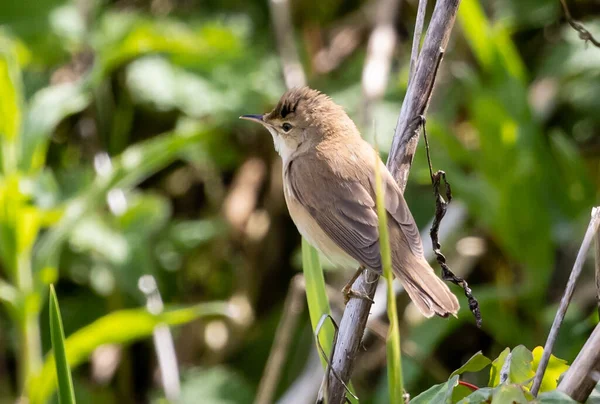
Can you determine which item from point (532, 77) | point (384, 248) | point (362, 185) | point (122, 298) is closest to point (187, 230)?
point (122, 298)

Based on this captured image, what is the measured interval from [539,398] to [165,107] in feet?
9.54

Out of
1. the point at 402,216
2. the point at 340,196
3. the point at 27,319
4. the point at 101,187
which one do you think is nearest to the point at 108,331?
the point at 27,319

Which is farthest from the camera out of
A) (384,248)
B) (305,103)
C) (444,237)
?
(444,237)

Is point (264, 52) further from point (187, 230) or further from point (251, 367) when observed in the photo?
point (251, 367)

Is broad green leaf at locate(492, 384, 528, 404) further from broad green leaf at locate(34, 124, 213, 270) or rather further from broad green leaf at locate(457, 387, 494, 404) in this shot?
broad green leaf at locate(34, 124, 213, 270)

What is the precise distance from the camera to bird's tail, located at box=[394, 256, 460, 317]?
2047mm

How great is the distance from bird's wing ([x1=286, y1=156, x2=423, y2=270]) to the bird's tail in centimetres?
9

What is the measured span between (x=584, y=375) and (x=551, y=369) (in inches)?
7.1

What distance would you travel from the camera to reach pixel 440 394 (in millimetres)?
1384

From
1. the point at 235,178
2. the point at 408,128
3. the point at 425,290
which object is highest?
the point at 408,128

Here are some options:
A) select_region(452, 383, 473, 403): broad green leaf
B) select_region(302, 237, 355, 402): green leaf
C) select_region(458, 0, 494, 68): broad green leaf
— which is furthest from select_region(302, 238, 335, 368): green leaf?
select_region(458, 0, 494, 68): broad green leaf

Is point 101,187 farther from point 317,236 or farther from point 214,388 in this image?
point 214,388

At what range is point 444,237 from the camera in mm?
3525

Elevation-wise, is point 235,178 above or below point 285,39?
below
